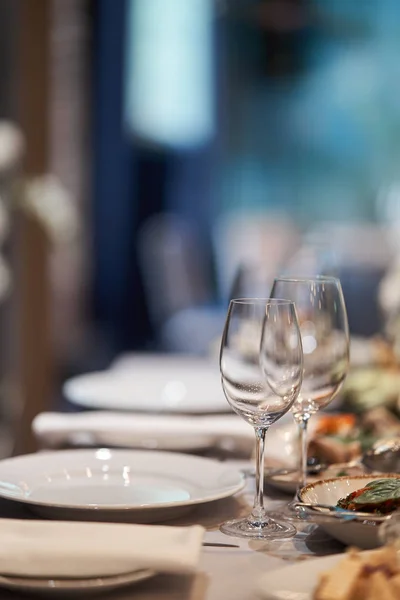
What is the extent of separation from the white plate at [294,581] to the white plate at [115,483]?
0.61 ft

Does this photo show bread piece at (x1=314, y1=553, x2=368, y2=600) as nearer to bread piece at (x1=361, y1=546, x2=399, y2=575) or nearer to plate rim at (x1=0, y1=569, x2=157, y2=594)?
bread piece at (x1=361, y1=546, x2=399, y2=575)

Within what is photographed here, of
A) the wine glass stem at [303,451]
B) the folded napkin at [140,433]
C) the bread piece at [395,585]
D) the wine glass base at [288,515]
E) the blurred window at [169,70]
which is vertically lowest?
the folded napkin at [140,433]

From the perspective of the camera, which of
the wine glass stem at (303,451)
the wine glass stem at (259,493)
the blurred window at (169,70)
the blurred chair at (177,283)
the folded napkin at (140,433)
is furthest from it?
the blurred window at (169,70)

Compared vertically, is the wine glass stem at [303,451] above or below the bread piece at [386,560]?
below

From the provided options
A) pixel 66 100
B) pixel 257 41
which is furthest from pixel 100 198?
pixel 257 41

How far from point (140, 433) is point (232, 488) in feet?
0.99

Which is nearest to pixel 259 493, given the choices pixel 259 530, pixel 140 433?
pixel 259 530

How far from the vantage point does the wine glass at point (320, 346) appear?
962mm

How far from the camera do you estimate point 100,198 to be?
752 cm

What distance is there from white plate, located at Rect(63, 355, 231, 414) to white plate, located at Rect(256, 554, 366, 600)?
78 cm

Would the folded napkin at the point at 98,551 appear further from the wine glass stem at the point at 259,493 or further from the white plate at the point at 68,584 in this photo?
the wine glass stem at the point at 259,493

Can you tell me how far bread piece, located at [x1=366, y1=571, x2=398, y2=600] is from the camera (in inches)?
22.9

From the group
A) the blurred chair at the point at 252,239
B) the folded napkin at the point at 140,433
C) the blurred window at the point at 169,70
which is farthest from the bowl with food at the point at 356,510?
the blurred window at the point at 169,70

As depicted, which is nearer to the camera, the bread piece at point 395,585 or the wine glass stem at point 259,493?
the bread piece at point 395,585
